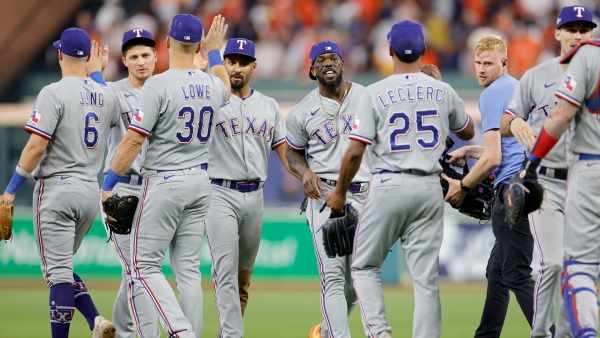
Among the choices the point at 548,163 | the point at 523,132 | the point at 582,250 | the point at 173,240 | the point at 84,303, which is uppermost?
the point at 523,132

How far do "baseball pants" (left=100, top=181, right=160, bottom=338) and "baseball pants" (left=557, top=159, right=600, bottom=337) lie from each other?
9.83 feet

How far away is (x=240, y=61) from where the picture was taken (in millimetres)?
7418

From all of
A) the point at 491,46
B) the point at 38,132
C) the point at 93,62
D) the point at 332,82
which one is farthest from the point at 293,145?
the point at 38,132

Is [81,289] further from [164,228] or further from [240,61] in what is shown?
[240,61]

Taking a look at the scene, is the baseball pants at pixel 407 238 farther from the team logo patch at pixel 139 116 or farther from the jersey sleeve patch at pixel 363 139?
the team logo patch at pixel 139 116

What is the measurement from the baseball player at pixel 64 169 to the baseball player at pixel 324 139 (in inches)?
65.3

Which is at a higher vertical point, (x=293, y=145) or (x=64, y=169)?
(x=293, y=145)

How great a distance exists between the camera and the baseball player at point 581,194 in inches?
213

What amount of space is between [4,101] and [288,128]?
11.2 metres

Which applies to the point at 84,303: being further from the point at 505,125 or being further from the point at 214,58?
the point at 505,125

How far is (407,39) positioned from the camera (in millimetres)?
6016

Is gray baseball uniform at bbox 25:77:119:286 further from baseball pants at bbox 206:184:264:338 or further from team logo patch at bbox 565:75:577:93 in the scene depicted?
team logo patch at bbox 565:75:577:93

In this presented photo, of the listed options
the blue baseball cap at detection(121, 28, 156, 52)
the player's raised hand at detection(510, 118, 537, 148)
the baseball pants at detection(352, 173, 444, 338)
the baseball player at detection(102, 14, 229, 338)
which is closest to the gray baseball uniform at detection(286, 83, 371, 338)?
the baseball pants at detection(352, 173, 444, 338)

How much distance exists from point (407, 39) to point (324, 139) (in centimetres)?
147
